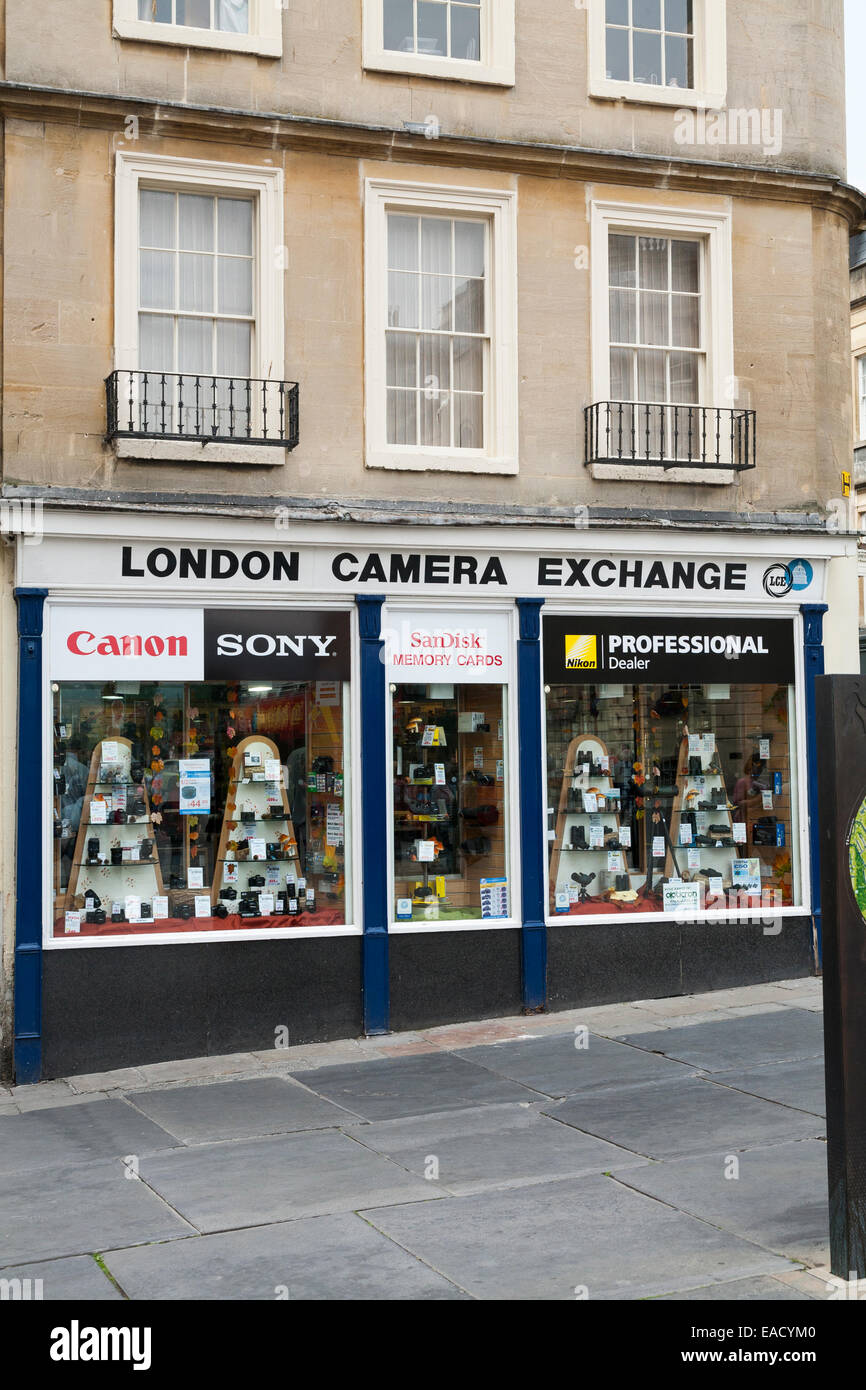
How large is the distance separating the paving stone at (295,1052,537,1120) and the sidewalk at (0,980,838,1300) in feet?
0.08

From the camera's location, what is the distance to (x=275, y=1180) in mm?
7613

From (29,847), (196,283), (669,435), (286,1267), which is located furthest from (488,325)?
(286,1267)

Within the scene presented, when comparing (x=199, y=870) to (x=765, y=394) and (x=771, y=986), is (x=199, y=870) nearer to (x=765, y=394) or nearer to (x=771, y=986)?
(x=771, y=986)

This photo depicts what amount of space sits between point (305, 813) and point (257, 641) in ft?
4.75

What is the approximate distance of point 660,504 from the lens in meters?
12.2

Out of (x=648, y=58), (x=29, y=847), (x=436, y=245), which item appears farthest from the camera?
(x=648, y=58)

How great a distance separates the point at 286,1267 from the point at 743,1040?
201 inches

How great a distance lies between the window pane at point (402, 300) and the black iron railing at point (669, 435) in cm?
167

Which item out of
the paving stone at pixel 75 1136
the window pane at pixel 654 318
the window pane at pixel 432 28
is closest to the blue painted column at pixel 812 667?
the window pane at pixel 654 318

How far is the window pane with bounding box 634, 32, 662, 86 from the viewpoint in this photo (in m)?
12.4

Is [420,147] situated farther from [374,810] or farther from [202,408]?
[374,810]

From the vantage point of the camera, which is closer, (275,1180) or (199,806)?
(275,1180)

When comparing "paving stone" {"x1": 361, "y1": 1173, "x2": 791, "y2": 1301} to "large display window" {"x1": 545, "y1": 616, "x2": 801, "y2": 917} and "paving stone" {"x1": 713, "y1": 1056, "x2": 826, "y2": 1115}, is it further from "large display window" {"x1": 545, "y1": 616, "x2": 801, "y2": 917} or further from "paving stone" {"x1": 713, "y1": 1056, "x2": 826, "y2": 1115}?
"large display window" {"x1": 545, "y1": 616, "x2": 801, "y2": 917}

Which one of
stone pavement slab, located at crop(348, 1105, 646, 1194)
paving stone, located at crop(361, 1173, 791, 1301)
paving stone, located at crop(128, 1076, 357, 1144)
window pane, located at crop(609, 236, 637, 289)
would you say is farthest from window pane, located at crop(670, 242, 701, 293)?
paving stone, located at crop(361, 1173, 791, 1301)
